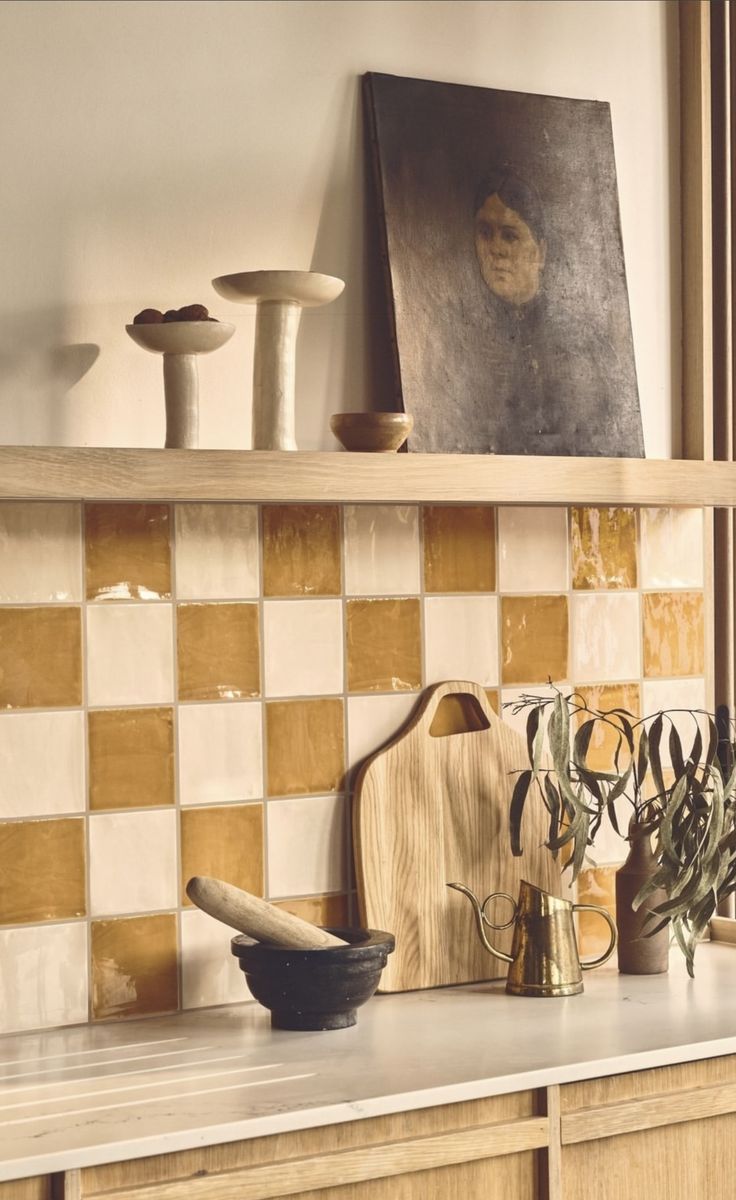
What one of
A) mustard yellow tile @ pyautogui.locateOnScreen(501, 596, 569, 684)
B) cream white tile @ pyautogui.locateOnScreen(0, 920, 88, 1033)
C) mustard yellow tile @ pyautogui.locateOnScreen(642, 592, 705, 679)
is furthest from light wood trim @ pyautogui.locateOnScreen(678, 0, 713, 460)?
cream white tile @ pyautogui.locateOnScreen(0, 920, 88, 1033)

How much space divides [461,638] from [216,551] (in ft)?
1.38

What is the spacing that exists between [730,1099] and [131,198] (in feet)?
4.68

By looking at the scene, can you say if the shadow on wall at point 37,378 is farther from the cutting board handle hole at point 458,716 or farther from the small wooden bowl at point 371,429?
the cutting board handle hole at point 458,716

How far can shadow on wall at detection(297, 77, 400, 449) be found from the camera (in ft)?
6.88

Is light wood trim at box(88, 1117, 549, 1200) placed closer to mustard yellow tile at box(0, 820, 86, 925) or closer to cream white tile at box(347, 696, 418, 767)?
mustard yellow tile at box(0, 820, 86, 925)

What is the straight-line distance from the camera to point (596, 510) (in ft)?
7.61

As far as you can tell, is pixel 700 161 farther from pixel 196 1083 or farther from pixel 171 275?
pixel 196 1083

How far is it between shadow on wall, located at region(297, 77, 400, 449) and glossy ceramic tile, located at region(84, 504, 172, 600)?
0.29m

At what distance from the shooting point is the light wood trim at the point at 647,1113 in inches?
67.2

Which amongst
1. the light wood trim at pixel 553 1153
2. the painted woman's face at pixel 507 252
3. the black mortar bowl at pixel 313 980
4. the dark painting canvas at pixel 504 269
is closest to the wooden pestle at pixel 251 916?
the black mortar bowl at pixel 313 980

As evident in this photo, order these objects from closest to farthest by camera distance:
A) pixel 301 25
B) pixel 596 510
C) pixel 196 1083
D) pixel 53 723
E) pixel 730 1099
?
pixel 196 1083 < pixel 730 1099 < pixel 53 723 < pixel 301 25 < pixel 596 510

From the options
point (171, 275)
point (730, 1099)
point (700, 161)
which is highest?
point (700, 161)

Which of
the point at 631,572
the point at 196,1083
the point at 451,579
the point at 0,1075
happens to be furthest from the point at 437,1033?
the point at 631,572

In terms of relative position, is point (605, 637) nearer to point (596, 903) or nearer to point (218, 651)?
point (596, 903)
